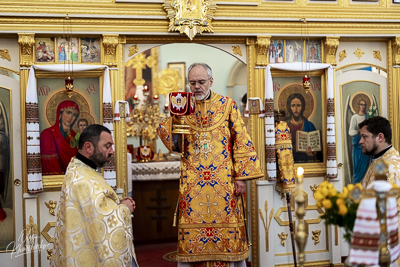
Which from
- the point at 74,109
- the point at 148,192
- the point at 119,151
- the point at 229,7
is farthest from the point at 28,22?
the point at 148,192

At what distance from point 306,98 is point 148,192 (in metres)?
3.12

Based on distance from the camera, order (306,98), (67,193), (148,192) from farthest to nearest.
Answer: (148,192) → (306,98) → (67,193)

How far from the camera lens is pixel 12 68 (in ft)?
20.9

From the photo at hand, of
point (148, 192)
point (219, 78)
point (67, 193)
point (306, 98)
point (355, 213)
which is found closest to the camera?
point (355, 213)

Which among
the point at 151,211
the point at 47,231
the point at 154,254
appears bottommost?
the point at 154,254

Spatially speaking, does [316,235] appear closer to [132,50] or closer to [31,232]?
[132,50]

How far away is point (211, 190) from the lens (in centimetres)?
537

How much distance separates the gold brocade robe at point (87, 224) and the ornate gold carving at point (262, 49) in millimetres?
3475

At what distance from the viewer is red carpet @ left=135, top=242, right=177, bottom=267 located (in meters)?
7.42

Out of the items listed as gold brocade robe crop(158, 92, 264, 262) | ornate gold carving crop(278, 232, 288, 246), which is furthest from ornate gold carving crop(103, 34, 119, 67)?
ornate gold carving crop(278, 232, 288, 246)

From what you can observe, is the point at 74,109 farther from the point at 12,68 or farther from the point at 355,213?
the point at 355,213

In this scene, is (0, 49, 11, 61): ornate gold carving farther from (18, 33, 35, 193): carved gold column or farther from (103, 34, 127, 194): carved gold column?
(103, 34, 127, 194): carved gold column

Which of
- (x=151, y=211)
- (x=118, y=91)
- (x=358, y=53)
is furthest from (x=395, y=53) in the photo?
(x=151, y=211)

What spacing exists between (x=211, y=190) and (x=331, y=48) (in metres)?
2.92
